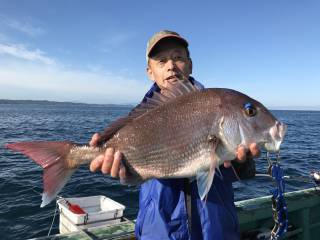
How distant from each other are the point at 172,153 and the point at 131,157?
1.40 ft

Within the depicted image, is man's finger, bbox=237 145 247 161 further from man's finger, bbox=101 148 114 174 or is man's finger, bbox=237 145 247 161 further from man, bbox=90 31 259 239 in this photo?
man's finger, bbox=101 148 114 174

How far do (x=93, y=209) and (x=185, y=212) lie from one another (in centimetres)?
486

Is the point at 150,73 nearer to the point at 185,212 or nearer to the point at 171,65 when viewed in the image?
the point at 171,65

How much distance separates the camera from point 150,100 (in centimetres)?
354

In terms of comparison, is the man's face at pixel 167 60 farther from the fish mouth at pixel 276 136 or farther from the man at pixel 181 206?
the fish mouth at pixel 276 136

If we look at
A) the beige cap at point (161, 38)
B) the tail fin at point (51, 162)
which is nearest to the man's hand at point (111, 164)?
the tail fin at point (51, 162)

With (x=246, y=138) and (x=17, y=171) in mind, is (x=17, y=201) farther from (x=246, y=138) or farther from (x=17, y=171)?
(x=246, y=138)

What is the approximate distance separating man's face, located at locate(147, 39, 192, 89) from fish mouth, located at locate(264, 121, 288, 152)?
143 centimetres

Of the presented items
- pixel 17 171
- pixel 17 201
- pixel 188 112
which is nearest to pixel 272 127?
pixel 188 112

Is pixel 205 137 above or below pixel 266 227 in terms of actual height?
above

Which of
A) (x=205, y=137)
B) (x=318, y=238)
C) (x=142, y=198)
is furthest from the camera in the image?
(x=318, y=238)

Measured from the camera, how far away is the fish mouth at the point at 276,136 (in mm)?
3104

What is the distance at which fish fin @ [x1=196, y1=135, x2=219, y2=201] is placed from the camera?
306 cm

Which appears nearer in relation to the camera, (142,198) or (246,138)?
(246,138)
